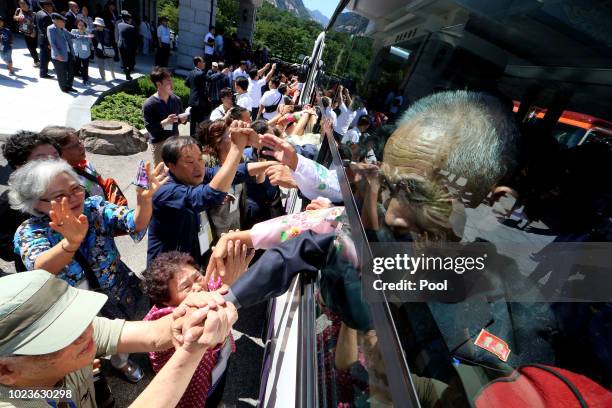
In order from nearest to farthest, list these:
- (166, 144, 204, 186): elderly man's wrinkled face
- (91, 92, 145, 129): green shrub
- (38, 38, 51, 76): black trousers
Answer: (166, 144, 204, 186): elderly man's wrinkled face
(91, 92, 145, 129): green shrub
(38, 38, 51, 76): black trousers

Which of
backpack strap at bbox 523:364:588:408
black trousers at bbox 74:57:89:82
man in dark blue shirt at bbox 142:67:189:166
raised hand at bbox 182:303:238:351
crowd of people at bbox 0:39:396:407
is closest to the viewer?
backpack strap at bbox 523:364:588:408

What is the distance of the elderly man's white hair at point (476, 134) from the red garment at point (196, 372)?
150 centimetres

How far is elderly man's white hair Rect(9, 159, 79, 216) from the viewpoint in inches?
63.0

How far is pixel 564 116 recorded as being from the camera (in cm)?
75

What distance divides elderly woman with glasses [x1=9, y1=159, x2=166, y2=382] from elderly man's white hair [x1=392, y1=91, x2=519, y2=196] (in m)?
1.65

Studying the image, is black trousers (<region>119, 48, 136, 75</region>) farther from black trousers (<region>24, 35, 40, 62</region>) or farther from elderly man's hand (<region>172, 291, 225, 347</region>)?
elderly man's hand (<region>172, 291, 225, 347</region>)

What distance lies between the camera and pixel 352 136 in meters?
2.07

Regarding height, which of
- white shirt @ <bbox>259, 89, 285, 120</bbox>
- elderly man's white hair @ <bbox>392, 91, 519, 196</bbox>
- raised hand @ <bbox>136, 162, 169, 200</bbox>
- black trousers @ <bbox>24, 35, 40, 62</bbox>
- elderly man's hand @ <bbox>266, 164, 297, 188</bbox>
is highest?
elderly man's white hair @ <bbox>392, 91, 519, 196</bbox>

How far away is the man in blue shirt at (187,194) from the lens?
1969mm

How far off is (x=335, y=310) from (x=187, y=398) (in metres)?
0.99

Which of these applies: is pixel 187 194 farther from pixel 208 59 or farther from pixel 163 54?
pixel 208 59

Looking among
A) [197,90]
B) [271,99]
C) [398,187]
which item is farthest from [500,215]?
[197,90]

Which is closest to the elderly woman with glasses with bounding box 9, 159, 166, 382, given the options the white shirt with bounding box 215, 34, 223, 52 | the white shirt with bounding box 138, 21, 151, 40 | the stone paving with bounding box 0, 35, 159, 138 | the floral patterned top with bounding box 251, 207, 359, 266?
the floral patterned top with bounding box 251, 207, 359, 266

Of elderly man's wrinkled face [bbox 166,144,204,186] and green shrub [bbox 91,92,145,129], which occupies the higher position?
elderly man's wrinkled face [bbox 166,144,204,186]
